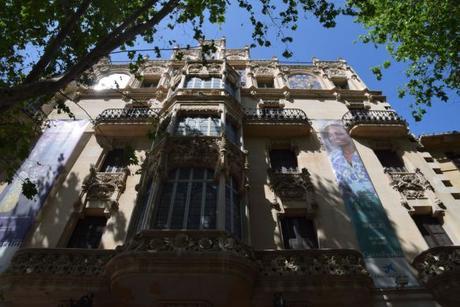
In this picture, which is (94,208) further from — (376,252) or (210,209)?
(376,252)

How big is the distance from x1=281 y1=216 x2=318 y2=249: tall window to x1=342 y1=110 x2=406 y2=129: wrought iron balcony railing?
22.3 feet

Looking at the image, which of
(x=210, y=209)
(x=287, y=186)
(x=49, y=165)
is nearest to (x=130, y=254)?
(x=210, y=209)

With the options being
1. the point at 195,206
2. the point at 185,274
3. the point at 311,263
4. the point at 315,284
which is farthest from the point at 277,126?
the point at 185,274

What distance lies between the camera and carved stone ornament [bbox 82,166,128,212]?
13891 millimetres

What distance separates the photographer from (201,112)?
53.6ft

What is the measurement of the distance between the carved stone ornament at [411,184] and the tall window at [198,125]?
8035 mm

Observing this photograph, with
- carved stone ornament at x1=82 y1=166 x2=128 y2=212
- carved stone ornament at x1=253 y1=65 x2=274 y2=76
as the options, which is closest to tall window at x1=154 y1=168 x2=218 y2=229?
carved stone ornament at x1=82 y1=166 x2=128 y2=212

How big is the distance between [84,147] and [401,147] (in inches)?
617

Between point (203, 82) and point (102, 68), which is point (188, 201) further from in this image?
point (102, 68)

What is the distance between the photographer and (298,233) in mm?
13008

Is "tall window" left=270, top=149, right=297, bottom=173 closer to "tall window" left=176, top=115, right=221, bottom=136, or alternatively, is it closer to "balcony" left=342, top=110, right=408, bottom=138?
"tall window" left=176, top=115, right=221, bottom=136

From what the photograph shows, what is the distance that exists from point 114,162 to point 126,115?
2953 millimetres

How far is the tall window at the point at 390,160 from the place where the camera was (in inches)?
626

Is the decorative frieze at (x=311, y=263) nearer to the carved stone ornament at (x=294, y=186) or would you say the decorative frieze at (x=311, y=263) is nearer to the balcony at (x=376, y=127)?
the carved stone ornament at (x=294, y=186)
